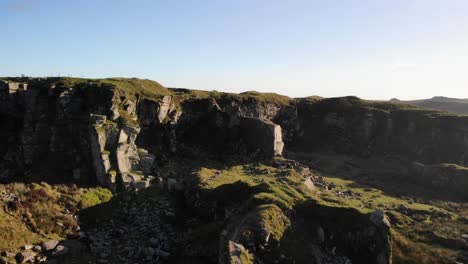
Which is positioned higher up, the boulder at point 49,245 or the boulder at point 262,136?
the boulder at point 262,136

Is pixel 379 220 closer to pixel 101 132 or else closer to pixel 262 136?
pixel 262 136

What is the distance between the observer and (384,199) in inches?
1658

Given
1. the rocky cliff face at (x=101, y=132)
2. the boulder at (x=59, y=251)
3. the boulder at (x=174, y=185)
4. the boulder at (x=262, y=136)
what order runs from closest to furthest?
1. the boulder at (x=59, y=251)
2. the boulder at (x=174, y=185)
3. the rocky cliff face at (x=101, y=132)
4. the boulder at (x=262, y=136)

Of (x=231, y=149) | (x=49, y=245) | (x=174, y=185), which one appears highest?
(x=231, y=149)

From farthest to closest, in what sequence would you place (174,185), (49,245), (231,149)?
1. (231,149)
2. (174,185)
3. (49,245)

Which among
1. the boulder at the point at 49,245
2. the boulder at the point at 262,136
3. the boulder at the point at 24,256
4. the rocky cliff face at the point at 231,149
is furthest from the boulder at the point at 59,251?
the boulder at the point at 262,136

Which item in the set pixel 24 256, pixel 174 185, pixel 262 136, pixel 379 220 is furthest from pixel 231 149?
pixel 24 256

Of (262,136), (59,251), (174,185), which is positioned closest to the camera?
(59,251)

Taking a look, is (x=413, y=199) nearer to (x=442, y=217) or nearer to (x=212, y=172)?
(x=442, y=217)

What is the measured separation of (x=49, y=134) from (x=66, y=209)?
12.1 meters

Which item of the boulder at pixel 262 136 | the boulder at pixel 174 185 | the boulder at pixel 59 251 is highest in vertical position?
the boulder at pixel 262 136

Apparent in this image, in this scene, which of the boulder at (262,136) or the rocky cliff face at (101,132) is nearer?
the rocky cliff face at (101,132)

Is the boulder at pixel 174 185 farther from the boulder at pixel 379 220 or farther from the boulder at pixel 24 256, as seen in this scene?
the boulder at pixel 379 220

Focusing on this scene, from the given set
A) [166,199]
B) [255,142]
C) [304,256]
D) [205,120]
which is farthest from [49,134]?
[304,256]
